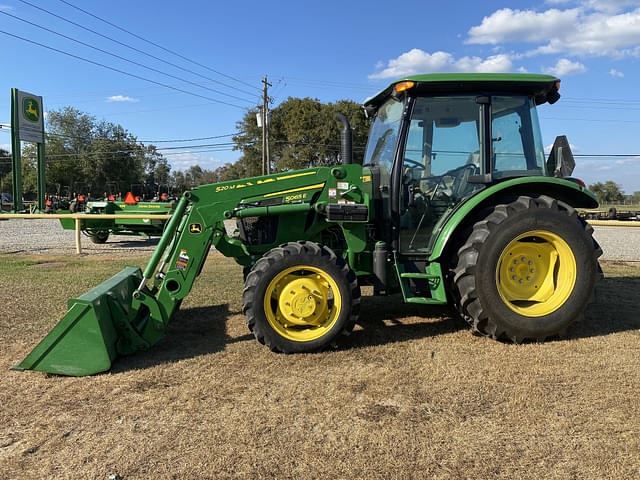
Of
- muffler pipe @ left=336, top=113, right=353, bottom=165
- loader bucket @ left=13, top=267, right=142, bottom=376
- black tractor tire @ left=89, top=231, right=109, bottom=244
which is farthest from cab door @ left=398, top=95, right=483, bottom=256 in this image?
black tractor tire @ left=89, top=231, right=109, bottom=244

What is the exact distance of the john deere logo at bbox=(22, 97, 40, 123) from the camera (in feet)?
76.2

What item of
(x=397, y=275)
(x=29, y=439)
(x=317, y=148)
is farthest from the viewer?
(x=317, y=148)

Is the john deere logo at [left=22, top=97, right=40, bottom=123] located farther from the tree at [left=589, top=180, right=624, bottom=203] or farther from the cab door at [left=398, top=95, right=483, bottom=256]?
the tree at [left=589, top=180, right=624, bottom=203]

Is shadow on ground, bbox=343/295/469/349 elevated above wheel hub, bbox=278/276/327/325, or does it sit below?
below

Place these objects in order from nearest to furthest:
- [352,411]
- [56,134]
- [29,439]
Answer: [29,439] → [352,411] → [56,134]

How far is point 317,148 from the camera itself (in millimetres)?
38750

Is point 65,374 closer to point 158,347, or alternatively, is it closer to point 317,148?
point 158,347

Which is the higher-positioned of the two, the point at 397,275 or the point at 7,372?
the point at 397,275

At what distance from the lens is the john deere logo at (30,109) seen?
2322cm

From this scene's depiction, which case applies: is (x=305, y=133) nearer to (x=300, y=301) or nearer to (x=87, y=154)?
(x=87, y=154)

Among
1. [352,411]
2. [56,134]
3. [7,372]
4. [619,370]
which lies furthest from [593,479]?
[56,134]

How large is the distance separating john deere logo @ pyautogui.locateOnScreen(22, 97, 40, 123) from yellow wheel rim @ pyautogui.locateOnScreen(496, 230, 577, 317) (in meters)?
26.0

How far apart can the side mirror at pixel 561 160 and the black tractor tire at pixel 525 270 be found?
0.51m

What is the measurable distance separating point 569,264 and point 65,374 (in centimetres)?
444
